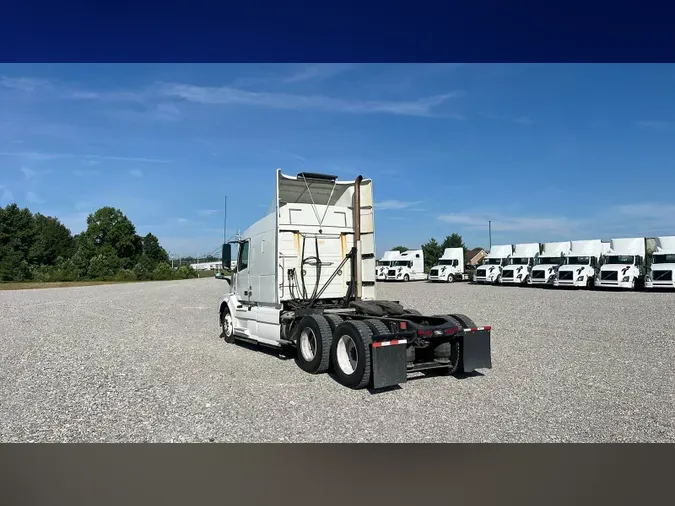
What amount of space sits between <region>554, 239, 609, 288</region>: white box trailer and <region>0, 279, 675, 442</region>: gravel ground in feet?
54.4

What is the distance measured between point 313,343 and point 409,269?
34.4m

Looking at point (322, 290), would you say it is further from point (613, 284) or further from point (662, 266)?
point (662, 266)

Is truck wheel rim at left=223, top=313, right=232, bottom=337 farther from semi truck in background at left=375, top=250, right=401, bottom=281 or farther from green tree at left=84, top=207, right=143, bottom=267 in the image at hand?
green tree at left=84, top=207, right=143, bottom=267

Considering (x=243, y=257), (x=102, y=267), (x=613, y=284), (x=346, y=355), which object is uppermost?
(x=102, y=267)

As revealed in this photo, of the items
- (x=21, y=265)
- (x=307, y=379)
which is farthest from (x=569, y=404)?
(x=21, y=265)

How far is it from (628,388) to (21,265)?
59.7 m

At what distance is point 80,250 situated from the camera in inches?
2667

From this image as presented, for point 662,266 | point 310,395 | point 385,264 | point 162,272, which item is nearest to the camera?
point 310,395

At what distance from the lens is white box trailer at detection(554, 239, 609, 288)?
28072mm

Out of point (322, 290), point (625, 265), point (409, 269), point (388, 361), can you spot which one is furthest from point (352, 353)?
point (409, 269)

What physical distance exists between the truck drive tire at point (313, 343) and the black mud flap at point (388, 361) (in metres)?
1.23

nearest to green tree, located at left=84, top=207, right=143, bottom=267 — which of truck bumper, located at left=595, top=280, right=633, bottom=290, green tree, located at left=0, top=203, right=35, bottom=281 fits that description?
green tree, located at left=0, top=203, right=35, bottom=281

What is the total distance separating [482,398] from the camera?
6508mm

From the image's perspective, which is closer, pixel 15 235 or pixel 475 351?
pixel 475 351
